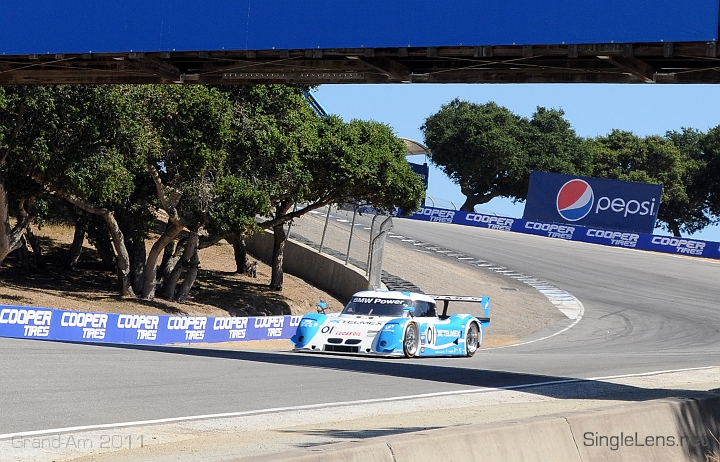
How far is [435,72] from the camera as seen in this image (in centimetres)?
1697

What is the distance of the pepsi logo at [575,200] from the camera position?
5891 centimetres

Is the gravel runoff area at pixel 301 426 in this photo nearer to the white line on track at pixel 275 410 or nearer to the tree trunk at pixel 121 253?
the white line on track at pixel 275 410

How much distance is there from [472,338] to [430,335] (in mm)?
1853

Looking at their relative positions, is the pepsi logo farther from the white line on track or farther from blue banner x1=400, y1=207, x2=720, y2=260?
the white line on track

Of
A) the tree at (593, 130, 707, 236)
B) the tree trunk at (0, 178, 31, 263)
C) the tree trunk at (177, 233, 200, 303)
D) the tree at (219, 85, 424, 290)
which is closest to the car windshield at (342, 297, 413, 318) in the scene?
the tree at (219, 85, 424, 290)

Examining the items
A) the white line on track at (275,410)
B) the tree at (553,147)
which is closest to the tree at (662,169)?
the tree at (553,147)

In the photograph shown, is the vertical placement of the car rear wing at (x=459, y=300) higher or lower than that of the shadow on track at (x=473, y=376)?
higher

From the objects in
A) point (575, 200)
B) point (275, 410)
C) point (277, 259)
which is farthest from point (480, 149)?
point (275, 410)

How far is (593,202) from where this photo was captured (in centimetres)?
5859

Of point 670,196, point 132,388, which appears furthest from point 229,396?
point 670,196

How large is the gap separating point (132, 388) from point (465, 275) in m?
35.0

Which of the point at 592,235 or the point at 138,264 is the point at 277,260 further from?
the point at 592,235

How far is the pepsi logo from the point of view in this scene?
193ft

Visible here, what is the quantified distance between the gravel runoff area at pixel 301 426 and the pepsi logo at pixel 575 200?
45446mm
